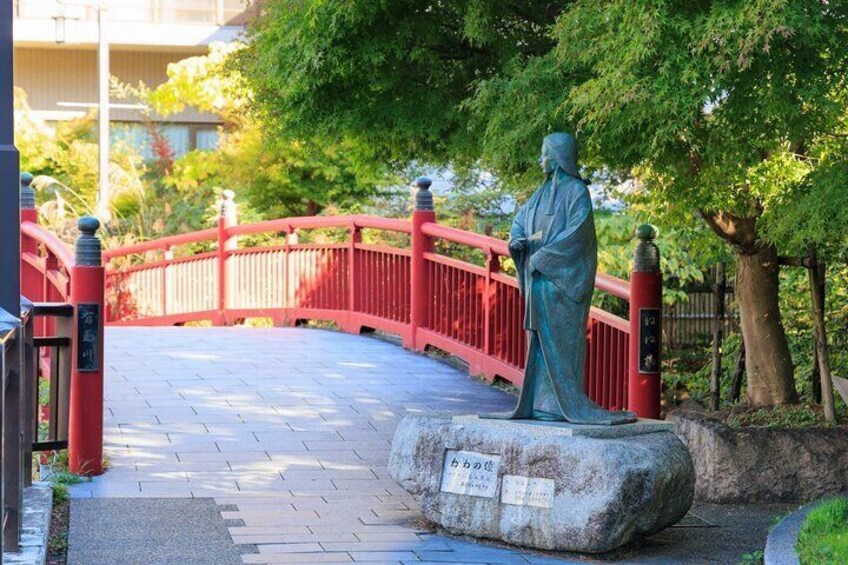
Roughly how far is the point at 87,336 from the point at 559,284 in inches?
118

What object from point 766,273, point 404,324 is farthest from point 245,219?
point 766,273

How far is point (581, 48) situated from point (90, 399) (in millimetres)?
3634

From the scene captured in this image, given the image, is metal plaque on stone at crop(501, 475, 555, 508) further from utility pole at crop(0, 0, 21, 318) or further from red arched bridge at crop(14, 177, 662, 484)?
utility pole at crop(0, 0, 21, 318)

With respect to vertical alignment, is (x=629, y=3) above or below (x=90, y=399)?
above

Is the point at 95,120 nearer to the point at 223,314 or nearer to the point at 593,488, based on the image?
the point at 223,314

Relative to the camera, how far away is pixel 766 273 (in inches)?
402

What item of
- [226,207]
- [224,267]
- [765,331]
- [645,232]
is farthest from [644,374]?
[226,207]

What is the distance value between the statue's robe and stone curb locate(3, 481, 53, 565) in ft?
8.09

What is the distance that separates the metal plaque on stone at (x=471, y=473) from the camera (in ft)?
22.8

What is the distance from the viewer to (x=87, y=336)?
27.1ft

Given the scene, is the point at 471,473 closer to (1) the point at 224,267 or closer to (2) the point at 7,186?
(2) the point at 7,186

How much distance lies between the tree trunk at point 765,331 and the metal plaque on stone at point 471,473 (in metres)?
3.96

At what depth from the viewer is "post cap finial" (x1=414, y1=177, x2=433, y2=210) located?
13.4 metres

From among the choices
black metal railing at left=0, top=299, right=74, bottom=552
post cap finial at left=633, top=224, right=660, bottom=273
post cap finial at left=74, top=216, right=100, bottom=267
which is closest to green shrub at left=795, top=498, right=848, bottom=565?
post cap finial at left=633, top=224, right=660, bottom=273
